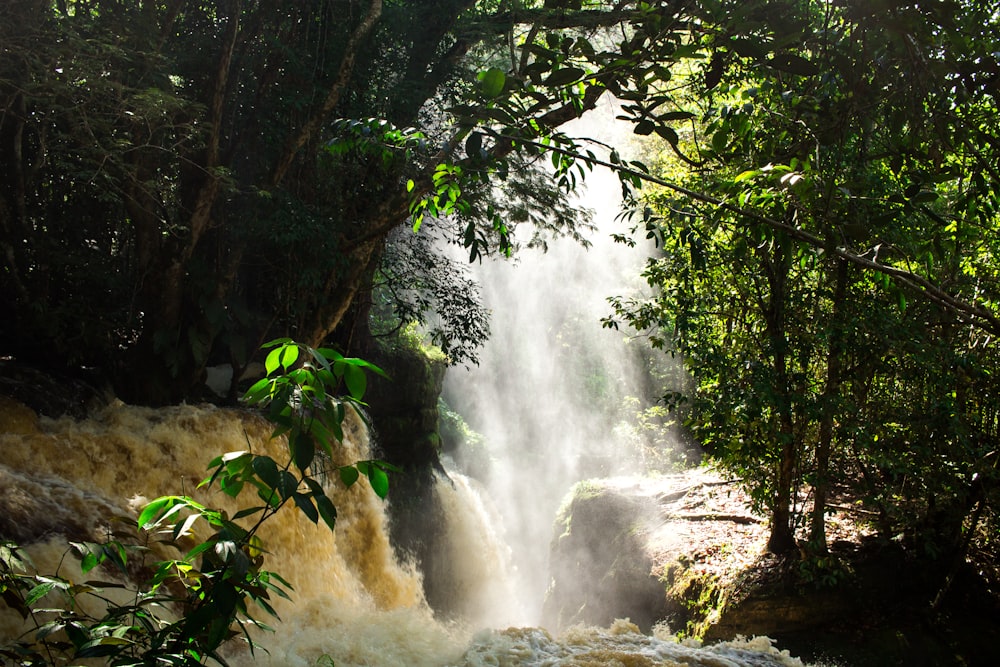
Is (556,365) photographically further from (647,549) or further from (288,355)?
(288,355)

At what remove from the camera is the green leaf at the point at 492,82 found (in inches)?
70.7

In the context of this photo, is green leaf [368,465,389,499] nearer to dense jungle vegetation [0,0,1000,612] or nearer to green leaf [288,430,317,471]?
green leaf [288,430,317,471]

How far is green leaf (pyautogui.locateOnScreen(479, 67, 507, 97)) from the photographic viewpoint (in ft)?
5.89

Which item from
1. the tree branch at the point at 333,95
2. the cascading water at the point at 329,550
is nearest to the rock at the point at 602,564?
the cascading water at the point at 329,550

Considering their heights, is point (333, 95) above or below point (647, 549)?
above

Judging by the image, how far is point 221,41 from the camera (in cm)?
813

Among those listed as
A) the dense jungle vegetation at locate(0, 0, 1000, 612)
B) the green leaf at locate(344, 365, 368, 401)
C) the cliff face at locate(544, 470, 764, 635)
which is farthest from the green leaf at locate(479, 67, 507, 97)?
the cliff face at locate(544, 470, 764, 635)

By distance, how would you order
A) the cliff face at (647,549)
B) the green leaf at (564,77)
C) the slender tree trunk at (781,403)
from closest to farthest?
1. the green leaf at (564,77)
2. the slender tree trunk at (781,403)
3. the cliff face at (647,549)

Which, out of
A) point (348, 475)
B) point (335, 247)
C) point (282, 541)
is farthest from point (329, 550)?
point (348, 475)

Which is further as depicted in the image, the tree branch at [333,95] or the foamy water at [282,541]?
the tree branch at [333,95]

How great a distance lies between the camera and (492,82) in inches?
71.3

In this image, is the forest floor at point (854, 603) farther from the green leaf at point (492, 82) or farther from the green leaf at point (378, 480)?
the green leaf at point (492, 82)

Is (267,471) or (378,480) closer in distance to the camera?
(267,471)

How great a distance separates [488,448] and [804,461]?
13.3m
